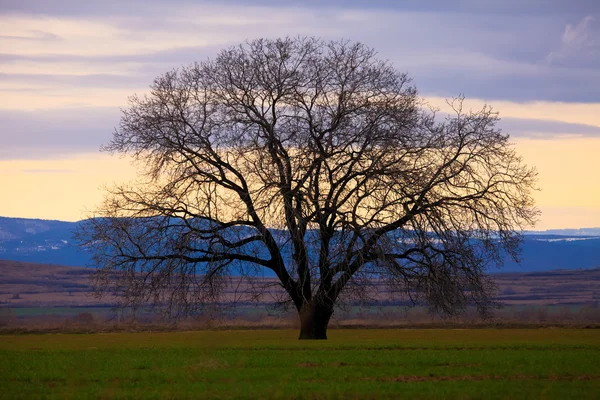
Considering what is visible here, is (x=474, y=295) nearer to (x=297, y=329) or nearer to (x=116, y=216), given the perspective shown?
(x=116, y=216)

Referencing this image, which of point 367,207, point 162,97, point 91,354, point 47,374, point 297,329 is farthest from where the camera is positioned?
point 297,329

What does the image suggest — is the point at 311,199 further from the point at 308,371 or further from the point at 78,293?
the point at 78,293

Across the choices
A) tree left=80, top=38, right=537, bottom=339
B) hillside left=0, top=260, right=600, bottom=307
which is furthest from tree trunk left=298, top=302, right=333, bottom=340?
hillside left=0, top=260, right=600, bottom=307

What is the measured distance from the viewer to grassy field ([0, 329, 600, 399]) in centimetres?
1962

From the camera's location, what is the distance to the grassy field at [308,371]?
19.6m

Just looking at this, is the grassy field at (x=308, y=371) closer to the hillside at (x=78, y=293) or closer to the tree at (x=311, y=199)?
the tree at (x=311, y=199)

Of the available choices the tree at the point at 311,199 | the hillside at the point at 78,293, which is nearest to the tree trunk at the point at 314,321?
the tree at the point at 311,199

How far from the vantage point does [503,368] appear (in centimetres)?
2397

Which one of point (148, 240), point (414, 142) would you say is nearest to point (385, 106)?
point (414, 142)

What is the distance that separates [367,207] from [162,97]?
9747mm

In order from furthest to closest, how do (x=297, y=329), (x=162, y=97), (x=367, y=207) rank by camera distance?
(x=297, y=329) < (x=162, y=97) < (x=367, y=207)

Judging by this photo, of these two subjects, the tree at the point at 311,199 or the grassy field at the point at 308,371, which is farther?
the tree at the point at 311,199

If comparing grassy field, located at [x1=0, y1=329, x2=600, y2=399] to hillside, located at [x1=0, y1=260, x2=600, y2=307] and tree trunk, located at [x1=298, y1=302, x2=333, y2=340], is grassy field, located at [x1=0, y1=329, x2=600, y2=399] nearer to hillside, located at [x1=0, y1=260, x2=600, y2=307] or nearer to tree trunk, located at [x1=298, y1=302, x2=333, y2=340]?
tree trunk, located at [x1=298, y1=302, x2=333, y2=340]

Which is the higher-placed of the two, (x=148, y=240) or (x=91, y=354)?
(x=148, y=240)
